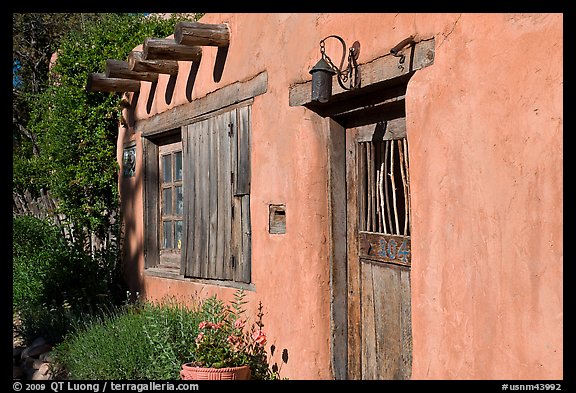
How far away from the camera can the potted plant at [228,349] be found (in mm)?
4871

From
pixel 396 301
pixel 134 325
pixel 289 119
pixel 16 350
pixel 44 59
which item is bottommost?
pixel 16 350

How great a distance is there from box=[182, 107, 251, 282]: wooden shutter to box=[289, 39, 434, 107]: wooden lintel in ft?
4.40

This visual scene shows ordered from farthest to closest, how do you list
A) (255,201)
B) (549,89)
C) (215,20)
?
(215,20) < (255,201) < (549,89)

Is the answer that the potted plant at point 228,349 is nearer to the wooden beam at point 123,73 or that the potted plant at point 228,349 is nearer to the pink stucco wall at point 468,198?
the pink stucco wall at point 468,198

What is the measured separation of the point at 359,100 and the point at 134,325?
2.84 m

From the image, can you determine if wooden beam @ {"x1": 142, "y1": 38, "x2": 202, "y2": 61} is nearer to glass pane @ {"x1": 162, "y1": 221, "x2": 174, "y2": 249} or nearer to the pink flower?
glass pane @ {"x1": 162, "y1": 221, "x2": 174, "y2": 249}

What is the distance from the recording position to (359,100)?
178 inches

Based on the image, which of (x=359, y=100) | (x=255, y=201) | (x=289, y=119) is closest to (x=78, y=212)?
(x=255, y=201)

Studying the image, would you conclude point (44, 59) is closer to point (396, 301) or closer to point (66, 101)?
point (66, 101)

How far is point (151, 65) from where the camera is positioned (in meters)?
7.17

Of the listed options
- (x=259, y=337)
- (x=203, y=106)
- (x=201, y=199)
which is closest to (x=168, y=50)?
(x=203, y=106)

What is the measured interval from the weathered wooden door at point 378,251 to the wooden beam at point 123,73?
350cm

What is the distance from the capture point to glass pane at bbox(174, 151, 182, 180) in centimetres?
755

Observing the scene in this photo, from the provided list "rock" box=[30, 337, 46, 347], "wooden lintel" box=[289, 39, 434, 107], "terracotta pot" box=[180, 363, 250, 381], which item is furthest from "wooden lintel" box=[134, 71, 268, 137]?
"rock" box=[30, 337, 46, 347]
